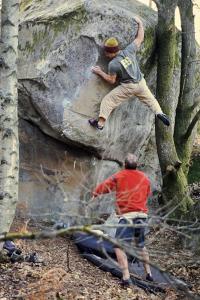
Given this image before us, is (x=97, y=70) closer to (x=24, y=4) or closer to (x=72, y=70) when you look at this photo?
(x=72, y=70)

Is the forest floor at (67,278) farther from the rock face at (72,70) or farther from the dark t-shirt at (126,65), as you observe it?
the dark t-shirt at (126,65)

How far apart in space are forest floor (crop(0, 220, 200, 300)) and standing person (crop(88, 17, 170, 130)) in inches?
99.7

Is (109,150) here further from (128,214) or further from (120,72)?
(128,214)

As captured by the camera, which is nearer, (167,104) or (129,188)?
(129,188)

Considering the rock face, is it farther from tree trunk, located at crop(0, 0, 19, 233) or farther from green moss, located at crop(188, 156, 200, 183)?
green moss, located at crop(188, 156, 200, 183)

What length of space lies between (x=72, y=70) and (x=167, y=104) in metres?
2.18

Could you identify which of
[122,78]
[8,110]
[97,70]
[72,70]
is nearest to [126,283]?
[8,110]

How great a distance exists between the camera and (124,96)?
1039cm

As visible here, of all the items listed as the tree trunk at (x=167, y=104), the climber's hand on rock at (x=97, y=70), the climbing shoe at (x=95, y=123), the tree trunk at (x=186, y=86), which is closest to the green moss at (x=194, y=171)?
the tree trunk at (x=186, y=86)

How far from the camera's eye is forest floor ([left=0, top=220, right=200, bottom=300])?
7672mm

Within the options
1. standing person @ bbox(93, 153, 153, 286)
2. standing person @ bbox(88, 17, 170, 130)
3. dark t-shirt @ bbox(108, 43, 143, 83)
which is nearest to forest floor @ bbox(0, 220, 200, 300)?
standing person @ bbox(93, 153, 153, 286)

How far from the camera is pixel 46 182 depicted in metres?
11.3

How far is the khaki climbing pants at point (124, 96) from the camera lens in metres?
10.3

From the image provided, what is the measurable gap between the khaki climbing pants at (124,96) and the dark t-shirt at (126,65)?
0.37ft
